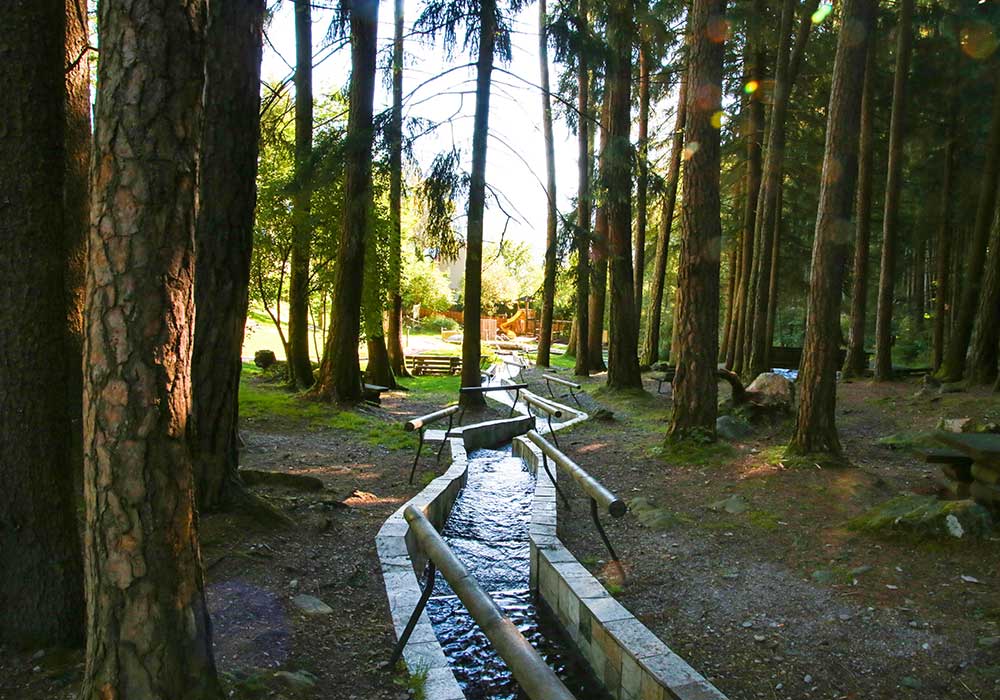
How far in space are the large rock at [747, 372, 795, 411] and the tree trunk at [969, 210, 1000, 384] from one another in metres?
4.01

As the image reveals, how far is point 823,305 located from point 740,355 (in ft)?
38.4

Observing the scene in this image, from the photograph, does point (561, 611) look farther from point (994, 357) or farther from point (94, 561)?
point (994, 357)

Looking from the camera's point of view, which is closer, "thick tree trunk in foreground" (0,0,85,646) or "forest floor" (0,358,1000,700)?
"thick tree trunk in foreground" (0,0,85,646)

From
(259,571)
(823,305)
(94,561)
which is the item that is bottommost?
(259,571)

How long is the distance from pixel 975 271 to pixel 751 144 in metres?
5.89

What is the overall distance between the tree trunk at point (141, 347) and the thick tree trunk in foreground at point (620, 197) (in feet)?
33.9

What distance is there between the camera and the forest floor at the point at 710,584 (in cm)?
347

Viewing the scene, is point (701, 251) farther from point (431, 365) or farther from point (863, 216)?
point (431, 365)

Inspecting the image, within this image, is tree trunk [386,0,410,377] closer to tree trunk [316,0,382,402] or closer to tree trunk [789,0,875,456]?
tree trunk [316,0,382,402]

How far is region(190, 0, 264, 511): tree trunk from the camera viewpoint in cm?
494

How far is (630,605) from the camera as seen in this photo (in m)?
4.71

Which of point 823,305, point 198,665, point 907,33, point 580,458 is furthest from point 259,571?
point 907,33

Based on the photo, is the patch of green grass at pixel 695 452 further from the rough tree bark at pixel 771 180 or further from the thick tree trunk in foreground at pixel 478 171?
the rough tree bark at pixel 771 180

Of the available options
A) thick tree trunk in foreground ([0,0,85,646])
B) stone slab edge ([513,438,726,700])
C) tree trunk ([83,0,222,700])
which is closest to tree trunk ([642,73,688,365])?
stone slab edge ([513,438,726,700])
